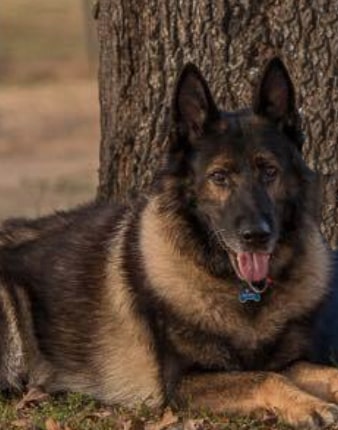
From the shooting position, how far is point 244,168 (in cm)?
607

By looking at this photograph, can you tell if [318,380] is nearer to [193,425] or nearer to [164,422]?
[193,425]

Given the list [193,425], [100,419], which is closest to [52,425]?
[100,419]

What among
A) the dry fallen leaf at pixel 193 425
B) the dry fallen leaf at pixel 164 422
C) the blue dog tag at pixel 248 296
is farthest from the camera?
the blue dog tag at pixel 248 296

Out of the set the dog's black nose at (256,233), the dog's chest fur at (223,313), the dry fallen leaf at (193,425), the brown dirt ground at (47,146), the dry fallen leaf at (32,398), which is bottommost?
the brown dirt ground at (47,146)

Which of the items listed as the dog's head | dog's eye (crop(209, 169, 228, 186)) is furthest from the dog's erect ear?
dog's eye (crop(209, 169, 228, 186))

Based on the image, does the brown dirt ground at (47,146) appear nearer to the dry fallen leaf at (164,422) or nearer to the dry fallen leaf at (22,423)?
the dry fallen leaf at (22,423)

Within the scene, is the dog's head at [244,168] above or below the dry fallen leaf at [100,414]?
above

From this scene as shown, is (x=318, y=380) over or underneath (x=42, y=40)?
over

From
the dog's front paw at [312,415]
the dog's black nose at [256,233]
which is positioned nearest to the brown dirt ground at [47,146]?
the dog's black nose at [256,233]

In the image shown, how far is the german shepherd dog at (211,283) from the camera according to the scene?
6070 millimetres

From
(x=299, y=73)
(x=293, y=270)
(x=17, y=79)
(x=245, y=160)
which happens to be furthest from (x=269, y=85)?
(x=17, y=79)

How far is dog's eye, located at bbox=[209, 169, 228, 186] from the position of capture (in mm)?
6090

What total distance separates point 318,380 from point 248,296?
0.53 m

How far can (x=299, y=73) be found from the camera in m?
7.75
